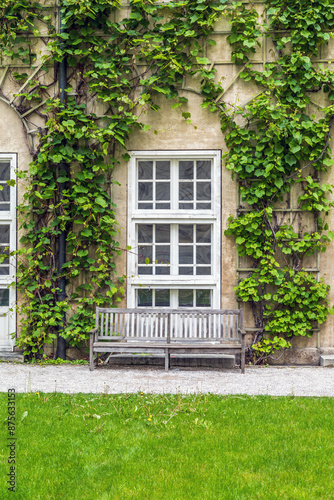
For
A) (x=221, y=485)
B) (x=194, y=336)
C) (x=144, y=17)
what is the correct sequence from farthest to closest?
(x=144, y=17), (x=194, y=336), (x=221, y=485)

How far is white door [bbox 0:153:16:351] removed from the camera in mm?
7656

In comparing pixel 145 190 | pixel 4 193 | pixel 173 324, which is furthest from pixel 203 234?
pixel 4 193

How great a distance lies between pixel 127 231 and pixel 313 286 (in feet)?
9.14

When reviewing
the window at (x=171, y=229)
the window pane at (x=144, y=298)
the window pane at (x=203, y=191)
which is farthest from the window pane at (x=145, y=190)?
the window pane at (x=144, y=298)

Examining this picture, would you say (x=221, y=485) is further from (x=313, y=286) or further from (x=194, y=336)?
(x=313, y=286)

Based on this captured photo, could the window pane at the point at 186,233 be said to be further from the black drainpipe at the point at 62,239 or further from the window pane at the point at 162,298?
the black drainpipe at the point at 62,239

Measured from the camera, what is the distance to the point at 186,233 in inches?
302

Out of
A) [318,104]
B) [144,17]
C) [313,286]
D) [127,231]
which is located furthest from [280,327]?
[144,17]

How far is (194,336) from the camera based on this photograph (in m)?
7.02

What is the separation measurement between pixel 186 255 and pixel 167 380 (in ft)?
6.97

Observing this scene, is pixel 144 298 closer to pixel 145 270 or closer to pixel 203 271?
pixel 145 270

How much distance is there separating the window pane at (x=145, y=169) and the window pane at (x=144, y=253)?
1.06 meters

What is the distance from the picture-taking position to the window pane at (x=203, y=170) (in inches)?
300

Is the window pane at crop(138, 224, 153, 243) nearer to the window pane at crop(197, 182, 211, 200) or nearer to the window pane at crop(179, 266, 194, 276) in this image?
the window pane at crop(179, 266, 194, 276)
